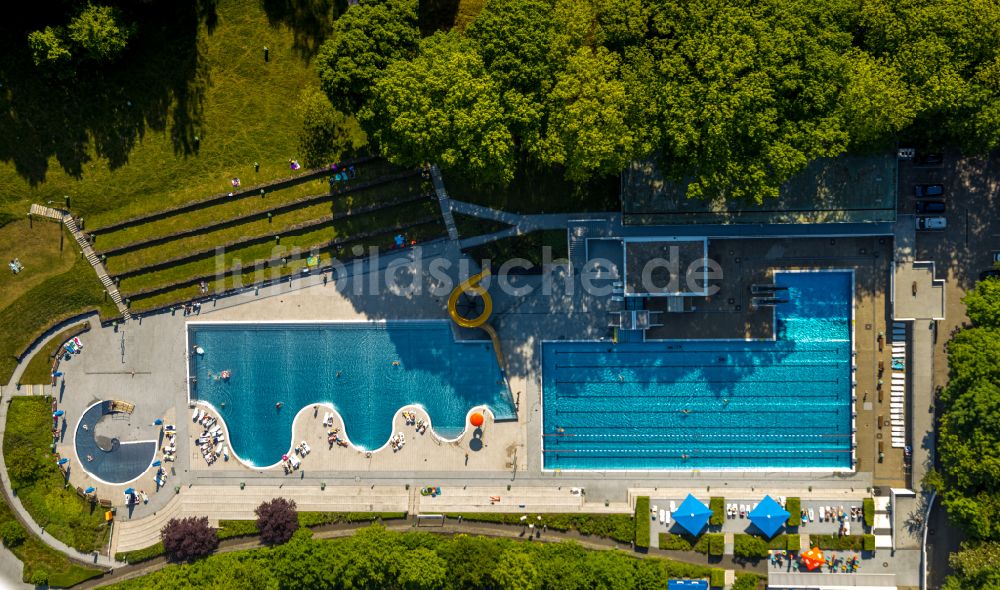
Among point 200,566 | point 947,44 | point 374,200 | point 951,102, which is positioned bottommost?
point 200,566

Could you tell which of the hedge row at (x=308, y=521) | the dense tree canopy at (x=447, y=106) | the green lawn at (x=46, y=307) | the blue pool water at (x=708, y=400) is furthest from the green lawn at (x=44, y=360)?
the blue pool water at (x=708, y=400)

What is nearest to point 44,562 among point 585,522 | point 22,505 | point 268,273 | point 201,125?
point 22,505

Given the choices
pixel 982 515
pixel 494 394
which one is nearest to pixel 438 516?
pixel 494 394

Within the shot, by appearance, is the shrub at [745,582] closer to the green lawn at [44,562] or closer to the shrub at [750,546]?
the shrub at [750,546]

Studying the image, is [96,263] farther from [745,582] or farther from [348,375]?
[745,582]

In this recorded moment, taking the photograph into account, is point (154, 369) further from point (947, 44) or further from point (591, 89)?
point (947, 44)

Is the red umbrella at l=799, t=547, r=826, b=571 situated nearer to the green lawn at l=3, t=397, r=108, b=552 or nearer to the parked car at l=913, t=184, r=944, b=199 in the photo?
the parked car at l=913, t=184, r=944, b=199
